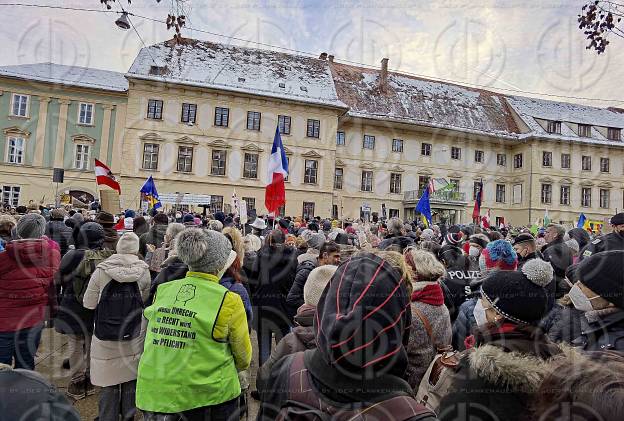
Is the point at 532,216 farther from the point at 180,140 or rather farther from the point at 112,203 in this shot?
the point at 112,203

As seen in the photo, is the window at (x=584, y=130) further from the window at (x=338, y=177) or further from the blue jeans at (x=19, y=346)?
the blue jeans at (x=19, y=346)

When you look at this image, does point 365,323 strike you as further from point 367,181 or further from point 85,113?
point 85,113

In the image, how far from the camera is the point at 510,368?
1610mm

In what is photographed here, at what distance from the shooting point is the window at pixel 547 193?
39.2 meters

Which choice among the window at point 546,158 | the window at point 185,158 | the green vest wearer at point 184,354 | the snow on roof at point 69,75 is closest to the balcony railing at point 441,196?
the window at point 546,158

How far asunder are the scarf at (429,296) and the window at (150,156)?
101 feet

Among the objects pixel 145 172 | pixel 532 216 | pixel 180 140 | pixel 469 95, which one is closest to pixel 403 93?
pixel 469 95

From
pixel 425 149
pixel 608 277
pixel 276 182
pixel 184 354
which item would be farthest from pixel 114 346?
pixel 425 149

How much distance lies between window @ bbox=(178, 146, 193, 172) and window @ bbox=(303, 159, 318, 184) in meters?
8.85

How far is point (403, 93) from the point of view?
38656mm

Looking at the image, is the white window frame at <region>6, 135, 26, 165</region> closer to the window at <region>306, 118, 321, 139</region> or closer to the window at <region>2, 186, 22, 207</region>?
the window at <region>2, 186, 22, 207</region>

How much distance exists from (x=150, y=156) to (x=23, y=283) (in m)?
28.9

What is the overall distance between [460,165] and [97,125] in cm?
3128

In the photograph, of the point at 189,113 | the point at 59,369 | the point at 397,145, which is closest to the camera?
the point at 59,369
